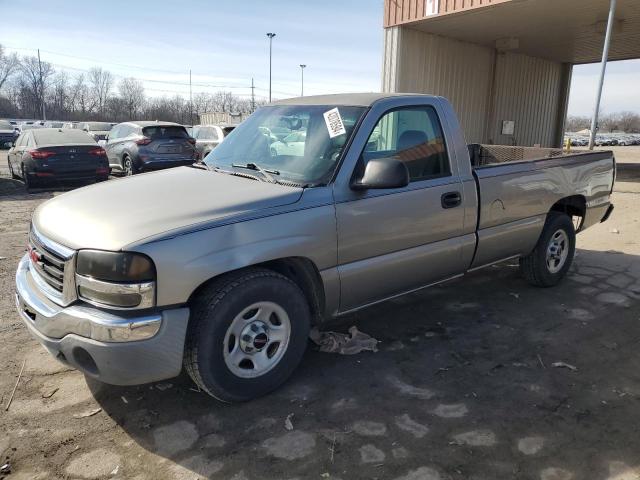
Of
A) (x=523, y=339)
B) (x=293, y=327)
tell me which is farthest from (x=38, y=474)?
(x=523, y=339)

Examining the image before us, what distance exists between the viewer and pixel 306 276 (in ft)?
10.8

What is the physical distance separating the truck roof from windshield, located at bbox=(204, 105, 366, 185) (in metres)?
0.08

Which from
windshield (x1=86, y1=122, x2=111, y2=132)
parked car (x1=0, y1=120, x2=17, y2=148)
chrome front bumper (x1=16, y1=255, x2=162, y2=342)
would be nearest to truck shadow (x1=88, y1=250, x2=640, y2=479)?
chrome front bumper (x1=16, y1=255, x2=162, y2=342)

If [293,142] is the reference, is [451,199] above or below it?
below

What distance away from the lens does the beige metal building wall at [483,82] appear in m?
13.9

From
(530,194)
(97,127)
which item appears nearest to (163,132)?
(530,194)

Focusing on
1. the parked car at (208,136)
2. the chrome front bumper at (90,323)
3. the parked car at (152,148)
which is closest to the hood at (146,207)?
the chrome front bumper at (90,323)

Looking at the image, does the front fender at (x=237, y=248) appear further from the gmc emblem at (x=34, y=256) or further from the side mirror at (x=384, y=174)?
the gmc emblem at (x=34, y=256)

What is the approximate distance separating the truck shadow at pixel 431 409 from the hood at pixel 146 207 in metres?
1.15

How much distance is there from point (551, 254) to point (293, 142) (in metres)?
3.24

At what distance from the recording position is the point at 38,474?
8.23 ft

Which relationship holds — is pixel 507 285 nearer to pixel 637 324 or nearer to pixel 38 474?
pixel 637 324

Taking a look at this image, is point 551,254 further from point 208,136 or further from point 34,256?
point 208,136

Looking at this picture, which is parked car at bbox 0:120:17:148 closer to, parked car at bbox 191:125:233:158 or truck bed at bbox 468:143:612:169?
parked car at bbox 191:125:233:158
